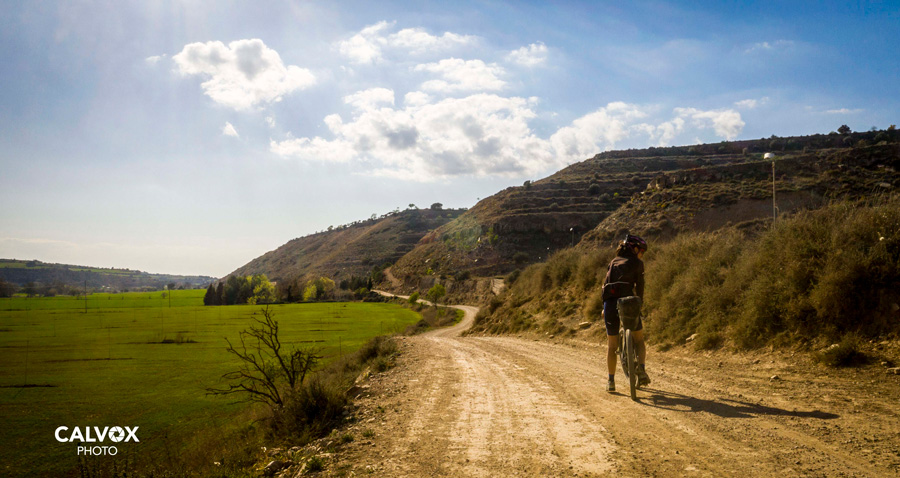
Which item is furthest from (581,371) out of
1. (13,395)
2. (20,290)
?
(20,290)

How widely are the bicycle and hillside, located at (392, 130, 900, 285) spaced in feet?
79.8

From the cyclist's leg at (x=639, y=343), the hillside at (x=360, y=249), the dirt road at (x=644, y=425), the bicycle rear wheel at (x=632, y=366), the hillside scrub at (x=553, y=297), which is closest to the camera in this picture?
A: the dirt road at (x=644, y=425)

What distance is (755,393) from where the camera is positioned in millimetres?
6461

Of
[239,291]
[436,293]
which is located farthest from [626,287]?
[239,291]

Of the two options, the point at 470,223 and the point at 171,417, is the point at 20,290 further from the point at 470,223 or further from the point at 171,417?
the point at 171,417

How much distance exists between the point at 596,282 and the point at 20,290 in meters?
98.5

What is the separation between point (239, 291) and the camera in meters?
122

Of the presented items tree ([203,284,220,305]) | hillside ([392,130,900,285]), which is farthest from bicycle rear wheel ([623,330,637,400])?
tree ([203,284,220,305])

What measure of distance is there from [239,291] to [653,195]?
108m

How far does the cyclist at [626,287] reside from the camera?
6.77 metres

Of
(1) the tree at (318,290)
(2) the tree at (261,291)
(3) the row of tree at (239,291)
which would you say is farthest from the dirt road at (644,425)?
(3) the row of tree at (239,291)

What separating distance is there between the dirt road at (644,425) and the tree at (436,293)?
61299 millimetres

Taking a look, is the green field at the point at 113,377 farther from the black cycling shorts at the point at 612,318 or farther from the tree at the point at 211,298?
the tree at the point at 211,298

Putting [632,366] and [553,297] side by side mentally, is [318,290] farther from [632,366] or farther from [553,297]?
[632,366]
